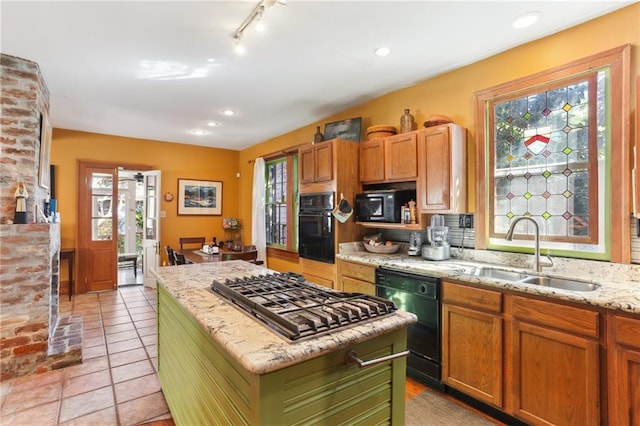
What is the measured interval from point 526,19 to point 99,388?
4.18 metres

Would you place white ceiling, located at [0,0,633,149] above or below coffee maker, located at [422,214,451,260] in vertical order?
above

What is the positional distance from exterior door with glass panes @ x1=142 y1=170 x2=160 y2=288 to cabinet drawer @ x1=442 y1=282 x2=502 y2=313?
196 inches

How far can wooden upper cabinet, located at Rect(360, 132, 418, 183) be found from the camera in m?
2.99

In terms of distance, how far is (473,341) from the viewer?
7.18 feet

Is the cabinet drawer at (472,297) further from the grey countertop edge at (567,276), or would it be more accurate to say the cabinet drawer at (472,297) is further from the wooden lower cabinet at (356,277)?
the wooden lower cabinet at (356,277)

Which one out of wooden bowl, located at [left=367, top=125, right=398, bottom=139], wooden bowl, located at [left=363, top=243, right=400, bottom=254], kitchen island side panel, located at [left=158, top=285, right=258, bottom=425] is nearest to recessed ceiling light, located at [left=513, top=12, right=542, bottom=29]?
wooden bowl, located at [left=367, top=125, right=398, bottom=139]

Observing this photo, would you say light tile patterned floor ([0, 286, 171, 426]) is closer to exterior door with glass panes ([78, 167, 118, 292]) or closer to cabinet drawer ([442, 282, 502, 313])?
exterior door with glass panes ([78, 167, 118, 292])

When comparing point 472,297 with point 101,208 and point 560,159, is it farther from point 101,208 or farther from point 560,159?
point 101,208

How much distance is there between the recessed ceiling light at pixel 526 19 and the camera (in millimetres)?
2140

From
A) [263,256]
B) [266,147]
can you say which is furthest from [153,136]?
[263,256]

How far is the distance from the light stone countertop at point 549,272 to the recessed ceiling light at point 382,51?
1.77m

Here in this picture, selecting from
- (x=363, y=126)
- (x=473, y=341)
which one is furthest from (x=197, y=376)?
(x=363, y=126)

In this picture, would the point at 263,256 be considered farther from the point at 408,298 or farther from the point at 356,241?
the point at 408,298

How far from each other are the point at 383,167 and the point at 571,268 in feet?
5.72
